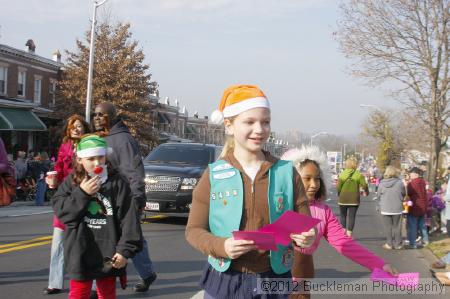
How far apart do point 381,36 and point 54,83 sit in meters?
29.1

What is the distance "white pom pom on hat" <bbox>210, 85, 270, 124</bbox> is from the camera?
107 inches

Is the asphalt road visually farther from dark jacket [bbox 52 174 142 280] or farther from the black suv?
dark jacket [bbox 52 174 142 280]

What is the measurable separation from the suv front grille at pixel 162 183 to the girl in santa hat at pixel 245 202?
32.0 ft

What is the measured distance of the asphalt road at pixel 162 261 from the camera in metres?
6.53

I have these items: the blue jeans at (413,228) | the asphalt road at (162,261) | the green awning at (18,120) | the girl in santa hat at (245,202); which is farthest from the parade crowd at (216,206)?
the green awning at (18,120)

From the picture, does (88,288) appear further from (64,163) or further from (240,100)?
(64,163)

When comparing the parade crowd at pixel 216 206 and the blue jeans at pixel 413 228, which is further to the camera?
the blue jeans at pixel 413 228

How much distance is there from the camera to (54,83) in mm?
37250

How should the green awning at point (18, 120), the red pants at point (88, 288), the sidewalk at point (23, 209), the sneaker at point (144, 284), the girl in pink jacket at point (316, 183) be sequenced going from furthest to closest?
the green awning at point (18, 120), the sidewalk at point (23, 209), the sneaker at point (144, 284), the red pants at point (88, 288), the girl in pink jacket at point (316, 183)

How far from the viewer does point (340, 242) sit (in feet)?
11.1

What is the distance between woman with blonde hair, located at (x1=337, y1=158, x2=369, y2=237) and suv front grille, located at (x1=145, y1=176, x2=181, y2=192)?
3688 millimetres

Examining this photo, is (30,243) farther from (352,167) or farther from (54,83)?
(54,83)

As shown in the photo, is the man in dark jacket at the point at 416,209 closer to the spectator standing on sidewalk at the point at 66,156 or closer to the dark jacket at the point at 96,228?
the spectator standing on sidewalk at the point at 66,156

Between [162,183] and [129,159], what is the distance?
6.94 meters
